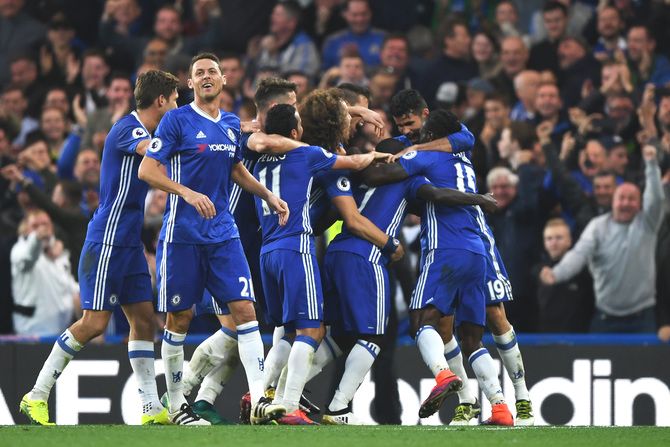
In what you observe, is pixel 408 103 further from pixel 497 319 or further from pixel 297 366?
pixel 297 366

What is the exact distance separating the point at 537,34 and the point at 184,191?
7.93 metres

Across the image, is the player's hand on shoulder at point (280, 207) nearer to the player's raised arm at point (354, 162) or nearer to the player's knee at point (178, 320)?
the player's raised arm at point (354, 162)

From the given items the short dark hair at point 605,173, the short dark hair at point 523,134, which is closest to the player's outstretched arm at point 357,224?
the short dark hair at point 605,173

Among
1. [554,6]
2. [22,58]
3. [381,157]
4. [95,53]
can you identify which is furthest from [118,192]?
[22,58]

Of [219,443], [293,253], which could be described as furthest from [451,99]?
[219,443]

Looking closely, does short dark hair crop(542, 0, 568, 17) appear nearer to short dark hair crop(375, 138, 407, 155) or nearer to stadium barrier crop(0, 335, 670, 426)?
stadium barrier crop(0, 335, 670, 426)

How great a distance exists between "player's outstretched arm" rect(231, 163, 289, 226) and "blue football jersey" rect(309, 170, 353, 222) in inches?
18.6

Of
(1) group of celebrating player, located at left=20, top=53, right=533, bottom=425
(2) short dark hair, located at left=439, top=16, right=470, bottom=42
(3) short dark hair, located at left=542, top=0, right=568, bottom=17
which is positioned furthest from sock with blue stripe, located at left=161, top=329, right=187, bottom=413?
(3) short dark hair, located at left=542, top=0, right=568, bottom=17

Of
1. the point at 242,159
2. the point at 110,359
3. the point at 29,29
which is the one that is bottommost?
the point at 110,359

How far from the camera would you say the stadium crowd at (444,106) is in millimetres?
12625

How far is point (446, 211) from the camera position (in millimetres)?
9859

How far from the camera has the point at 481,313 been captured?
984cm

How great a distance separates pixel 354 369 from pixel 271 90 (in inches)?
77.6

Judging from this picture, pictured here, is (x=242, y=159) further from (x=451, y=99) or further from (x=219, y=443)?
(x=451, y=99)
